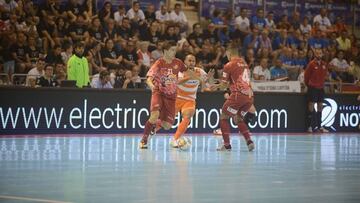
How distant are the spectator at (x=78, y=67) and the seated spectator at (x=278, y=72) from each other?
271 inches

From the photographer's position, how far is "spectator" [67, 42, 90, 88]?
2223cm

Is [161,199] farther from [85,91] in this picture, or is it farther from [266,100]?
[266,100]

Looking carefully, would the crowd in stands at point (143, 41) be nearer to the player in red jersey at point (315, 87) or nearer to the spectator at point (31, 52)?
the spectator at point (31, 52)

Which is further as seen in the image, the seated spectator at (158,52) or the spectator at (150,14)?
the spectator at (150,14)

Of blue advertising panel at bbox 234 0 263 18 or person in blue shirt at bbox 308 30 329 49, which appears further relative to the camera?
blue advertising panel at bbox 234 0 263 18

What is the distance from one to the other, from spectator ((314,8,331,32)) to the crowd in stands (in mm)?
64

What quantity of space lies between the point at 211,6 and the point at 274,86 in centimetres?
551

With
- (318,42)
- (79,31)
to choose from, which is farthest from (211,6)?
(79,31)

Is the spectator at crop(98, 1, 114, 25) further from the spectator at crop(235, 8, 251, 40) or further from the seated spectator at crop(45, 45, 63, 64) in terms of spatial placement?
the spectator at crop(235, 8, 251, 40)

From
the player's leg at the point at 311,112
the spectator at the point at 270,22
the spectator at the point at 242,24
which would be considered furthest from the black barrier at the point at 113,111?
the spectator at the point at 270,22

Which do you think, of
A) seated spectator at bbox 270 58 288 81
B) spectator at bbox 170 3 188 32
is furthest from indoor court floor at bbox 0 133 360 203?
spectator at bbox 170 3 188 32

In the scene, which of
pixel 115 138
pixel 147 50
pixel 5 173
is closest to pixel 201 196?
pixel 5 173

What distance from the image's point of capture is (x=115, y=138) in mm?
20906

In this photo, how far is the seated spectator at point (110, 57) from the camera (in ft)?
78.5
